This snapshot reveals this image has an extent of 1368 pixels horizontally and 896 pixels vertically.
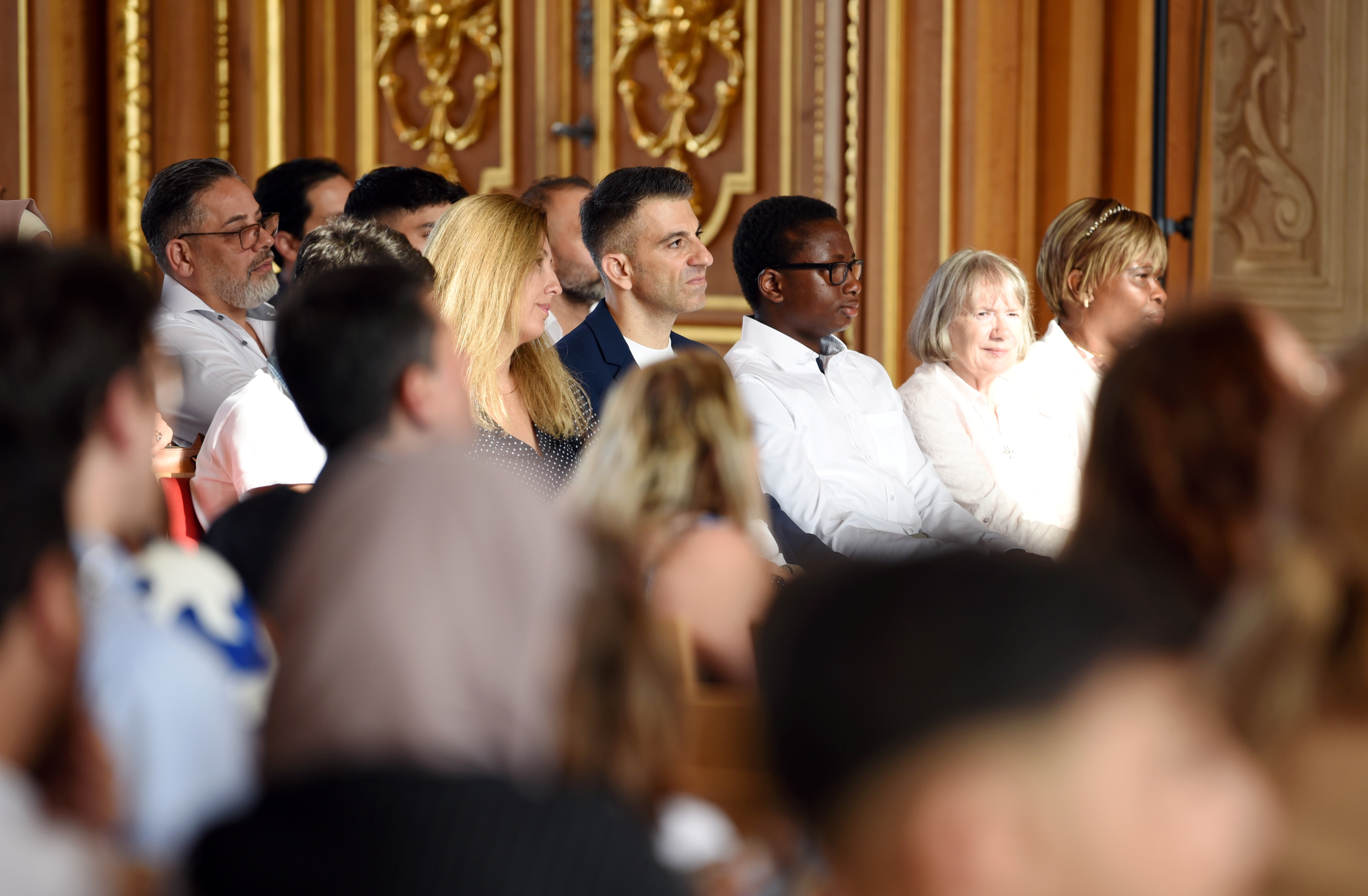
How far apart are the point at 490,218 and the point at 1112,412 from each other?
1.96 metres

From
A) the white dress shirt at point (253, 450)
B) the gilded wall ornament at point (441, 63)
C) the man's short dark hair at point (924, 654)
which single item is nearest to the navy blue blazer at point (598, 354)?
the white dress shirt at point (253, 450)

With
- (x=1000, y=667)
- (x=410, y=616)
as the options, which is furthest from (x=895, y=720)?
(x=410, y=616)

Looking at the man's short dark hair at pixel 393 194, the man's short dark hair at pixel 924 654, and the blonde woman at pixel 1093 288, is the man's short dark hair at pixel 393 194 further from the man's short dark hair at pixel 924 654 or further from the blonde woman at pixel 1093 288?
the man's short dark hair at pixel 924 654

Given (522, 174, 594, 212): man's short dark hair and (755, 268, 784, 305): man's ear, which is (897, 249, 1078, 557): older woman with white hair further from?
(522, 174, 594, 212): man's short dark hair

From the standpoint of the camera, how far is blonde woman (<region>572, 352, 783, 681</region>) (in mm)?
1659

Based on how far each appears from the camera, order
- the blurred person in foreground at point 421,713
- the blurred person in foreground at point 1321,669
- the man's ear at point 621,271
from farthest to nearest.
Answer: the man's ear at point 621,271
the blurred person in foreground at point 1321,669
the blurred person in foreground at point 421,713

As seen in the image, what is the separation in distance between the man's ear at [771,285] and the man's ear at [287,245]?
1696 millimetres

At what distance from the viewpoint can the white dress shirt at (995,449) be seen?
10.9 feet

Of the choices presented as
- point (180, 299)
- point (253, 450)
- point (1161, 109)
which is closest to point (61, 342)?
point (253, 450)

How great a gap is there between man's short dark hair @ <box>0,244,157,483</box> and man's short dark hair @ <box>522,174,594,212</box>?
3.35 m

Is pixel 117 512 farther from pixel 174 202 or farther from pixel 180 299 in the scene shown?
pixel 174 202

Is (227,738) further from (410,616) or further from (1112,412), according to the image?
(1112,412)

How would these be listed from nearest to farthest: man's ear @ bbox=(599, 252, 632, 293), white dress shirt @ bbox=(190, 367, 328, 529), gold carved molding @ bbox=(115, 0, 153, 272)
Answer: white dress shirt @ bbox=(190, 367, 328, 529) < man's ear @ bbox=(599, 252, 632, 293) < gold carved molding @ bbox=(115, 0, 153, 272)

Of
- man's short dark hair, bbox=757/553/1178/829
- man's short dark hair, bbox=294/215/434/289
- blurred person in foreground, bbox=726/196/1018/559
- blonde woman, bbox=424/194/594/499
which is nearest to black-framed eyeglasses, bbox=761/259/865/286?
blurred person in foreground, bbox=726/196/1018/559
